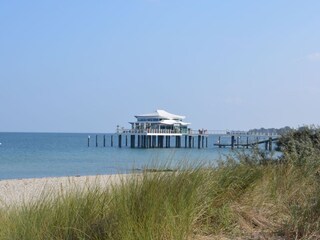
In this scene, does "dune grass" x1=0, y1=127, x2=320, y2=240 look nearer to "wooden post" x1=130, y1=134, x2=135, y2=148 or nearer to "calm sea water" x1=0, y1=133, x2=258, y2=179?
"calm sea water" x1=0, y1=133, x2=258, y2=179

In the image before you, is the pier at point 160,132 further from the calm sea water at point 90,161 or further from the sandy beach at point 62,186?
the sandy beach at point 62,186

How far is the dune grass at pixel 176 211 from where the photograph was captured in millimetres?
5074

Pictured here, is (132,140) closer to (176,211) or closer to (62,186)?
(62,186)

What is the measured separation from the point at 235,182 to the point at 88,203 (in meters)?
2.14

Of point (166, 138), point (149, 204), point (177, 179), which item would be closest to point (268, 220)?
point (177, 179)

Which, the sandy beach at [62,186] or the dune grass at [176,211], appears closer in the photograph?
the dune grass at [176,211]

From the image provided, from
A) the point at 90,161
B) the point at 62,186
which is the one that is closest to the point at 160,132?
the point at 90,161

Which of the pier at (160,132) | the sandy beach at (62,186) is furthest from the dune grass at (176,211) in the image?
the pier at (160,132)

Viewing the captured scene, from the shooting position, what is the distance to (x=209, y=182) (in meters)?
6.34

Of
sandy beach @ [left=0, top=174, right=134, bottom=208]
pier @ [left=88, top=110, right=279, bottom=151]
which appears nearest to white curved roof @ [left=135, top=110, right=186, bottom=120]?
pier @ [left=88, top=110, right=279, bottom=151]

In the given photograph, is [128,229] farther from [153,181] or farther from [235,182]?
[235,182]

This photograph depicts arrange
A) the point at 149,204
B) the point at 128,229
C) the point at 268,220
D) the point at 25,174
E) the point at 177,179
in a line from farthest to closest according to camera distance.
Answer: the point at 25,174 < the point at 268,220 < the point at 177,179 < the point at 149,204 < the point at 128,229

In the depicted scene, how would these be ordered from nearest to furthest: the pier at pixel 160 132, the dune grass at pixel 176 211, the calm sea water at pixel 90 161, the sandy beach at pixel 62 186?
1. the dune grass at pixel 176 211
2. the sandy beach at pixel 62 186
3. the calm sea water at pixel 90 161
4. the pier at pixel 160 132

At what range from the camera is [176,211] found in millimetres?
5387
